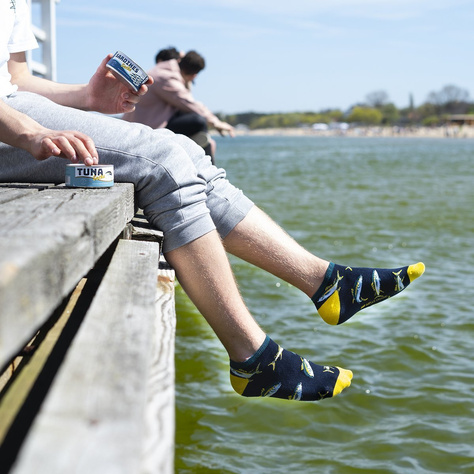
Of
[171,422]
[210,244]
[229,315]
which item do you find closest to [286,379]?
[229,315]

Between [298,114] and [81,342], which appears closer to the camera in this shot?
[81,342]

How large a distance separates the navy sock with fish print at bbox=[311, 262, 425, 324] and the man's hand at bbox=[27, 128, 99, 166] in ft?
3.10

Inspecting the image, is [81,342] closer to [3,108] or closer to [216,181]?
[3,108]

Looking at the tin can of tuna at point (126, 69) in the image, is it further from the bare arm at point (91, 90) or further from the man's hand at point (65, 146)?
the man's hand at point (65, 146)

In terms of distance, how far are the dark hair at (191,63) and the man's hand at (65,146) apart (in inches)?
167

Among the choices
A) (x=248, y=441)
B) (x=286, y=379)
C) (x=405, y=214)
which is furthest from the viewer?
(x=405, y=214)

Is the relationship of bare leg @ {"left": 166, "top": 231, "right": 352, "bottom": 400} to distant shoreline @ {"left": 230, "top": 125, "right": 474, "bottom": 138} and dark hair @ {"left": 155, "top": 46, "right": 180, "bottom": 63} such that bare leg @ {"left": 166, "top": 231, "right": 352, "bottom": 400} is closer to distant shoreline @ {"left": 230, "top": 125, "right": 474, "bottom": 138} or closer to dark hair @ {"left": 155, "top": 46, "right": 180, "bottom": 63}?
dark hair @ {"left": 155, "top": 46, "right": 180, "bottom": 63}

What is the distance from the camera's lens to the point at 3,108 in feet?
6.62

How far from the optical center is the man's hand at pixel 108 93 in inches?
104

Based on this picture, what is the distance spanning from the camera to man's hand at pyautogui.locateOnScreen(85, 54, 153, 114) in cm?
264

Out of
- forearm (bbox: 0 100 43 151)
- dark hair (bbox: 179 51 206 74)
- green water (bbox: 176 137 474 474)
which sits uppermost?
dark hair (bbox: 179 51 206 74)

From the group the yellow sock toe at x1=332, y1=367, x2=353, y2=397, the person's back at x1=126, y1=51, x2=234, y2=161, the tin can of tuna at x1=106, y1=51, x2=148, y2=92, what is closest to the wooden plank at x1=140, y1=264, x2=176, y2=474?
the yellow sock toe at x1=332, y1=367, x2=353, y2=397

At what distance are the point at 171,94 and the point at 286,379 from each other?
3872 millimetres

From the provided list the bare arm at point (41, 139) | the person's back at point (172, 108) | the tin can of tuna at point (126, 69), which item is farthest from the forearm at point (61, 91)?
the person's back at point (172, 108)
